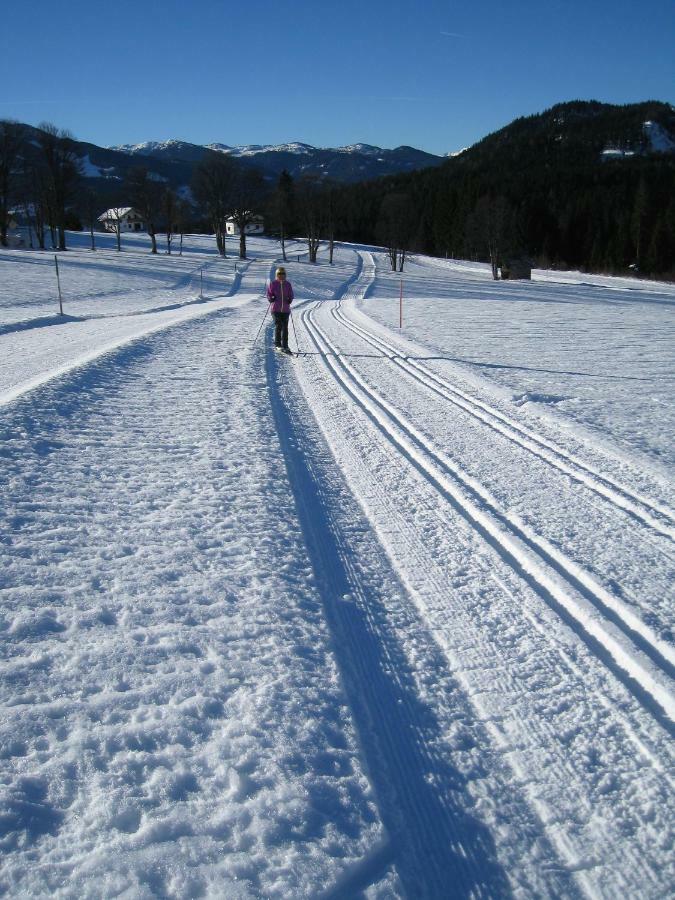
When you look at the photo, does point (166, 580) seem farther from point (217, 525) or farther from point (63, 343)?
point (63, 343)

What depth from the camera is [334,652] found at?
3.35 meters

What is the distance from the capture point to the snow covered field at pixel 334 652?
2240mm

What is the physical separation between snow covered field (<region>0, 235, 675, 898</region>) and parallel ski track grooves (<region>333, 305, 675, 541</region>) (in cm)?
5

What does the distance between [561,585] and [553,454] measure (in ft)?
9.50

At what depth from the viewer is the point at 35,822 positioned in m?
2.26

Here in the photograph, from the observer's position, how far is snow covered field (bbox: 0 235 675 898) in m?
2.24

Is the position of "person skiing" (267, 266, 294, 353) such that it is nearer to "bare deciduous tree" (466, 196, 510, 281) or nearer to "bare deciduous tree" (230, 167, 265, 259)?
"bare deciduous tree" (230, 167, 265, 259)

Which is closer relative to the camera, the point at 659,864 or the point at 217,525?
the point at 659,864

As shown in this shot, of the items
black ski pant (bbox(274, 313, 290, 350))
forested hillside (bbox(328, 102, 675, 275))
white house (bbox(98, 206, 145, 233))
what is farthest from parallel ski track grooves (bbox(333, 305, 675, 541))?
white house (bbox(98, 206, 145, 233))

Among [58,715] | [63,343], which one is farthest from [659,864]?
[63,343]

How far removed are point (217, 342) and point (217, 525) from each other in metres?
10.1

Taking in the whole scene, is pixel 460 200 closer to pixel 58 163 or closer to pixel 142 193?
pixel 142 193

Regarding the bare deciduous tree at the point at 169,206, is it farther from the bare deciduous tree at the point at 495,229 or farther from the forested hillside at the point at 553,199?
the bare deciduous tree at the point at 495,229

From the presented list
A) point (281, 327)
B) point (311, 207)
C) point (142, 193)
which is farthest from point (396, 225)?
point (281, 327)
